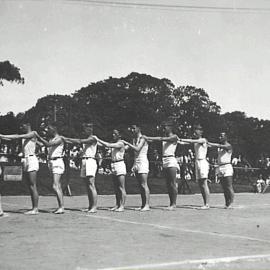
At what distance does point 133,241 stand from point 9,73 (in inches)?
925

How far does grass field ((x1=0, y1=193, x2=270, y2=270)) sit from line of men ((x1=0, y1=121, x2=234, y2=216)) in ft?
2.24

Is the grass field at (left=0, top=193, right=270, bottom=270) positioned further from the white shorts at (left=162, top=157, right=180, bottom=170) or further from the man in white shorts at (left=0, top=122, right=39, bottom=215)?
the white shorts at (left=162, top=157, right=180, bottom=170)

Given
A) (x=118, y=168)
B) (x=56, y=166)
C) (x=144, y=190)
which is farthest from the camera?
(x=144, y=190)

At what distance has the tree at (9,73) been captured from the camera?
29.5 metres

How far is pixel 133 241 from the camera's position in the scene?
782 cm

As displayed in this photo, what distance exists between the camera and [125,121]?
60719 millimetres

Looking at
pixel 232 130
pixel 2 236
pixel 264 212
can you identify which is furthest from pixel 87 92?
pixel 2 236

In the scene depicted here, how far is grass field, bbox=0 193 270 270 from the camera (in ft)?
20.6

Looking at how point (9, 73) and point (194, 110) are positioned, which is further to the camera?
point (194, 110)

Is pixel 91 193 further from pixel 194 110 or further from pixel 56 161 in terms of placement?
pixel 194 110

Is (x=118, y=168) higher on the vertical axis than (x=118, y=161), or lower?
lower

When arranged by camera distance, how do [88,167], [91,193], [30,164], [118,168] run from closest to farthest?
[30,164] → [88,167] → [91,193] → [118,168]

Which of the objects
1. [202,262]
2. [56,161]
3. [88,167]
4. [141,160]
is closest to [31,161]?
[56,161]

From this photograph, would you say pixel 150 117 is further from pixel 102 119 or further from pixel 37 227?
pixel 37 227
